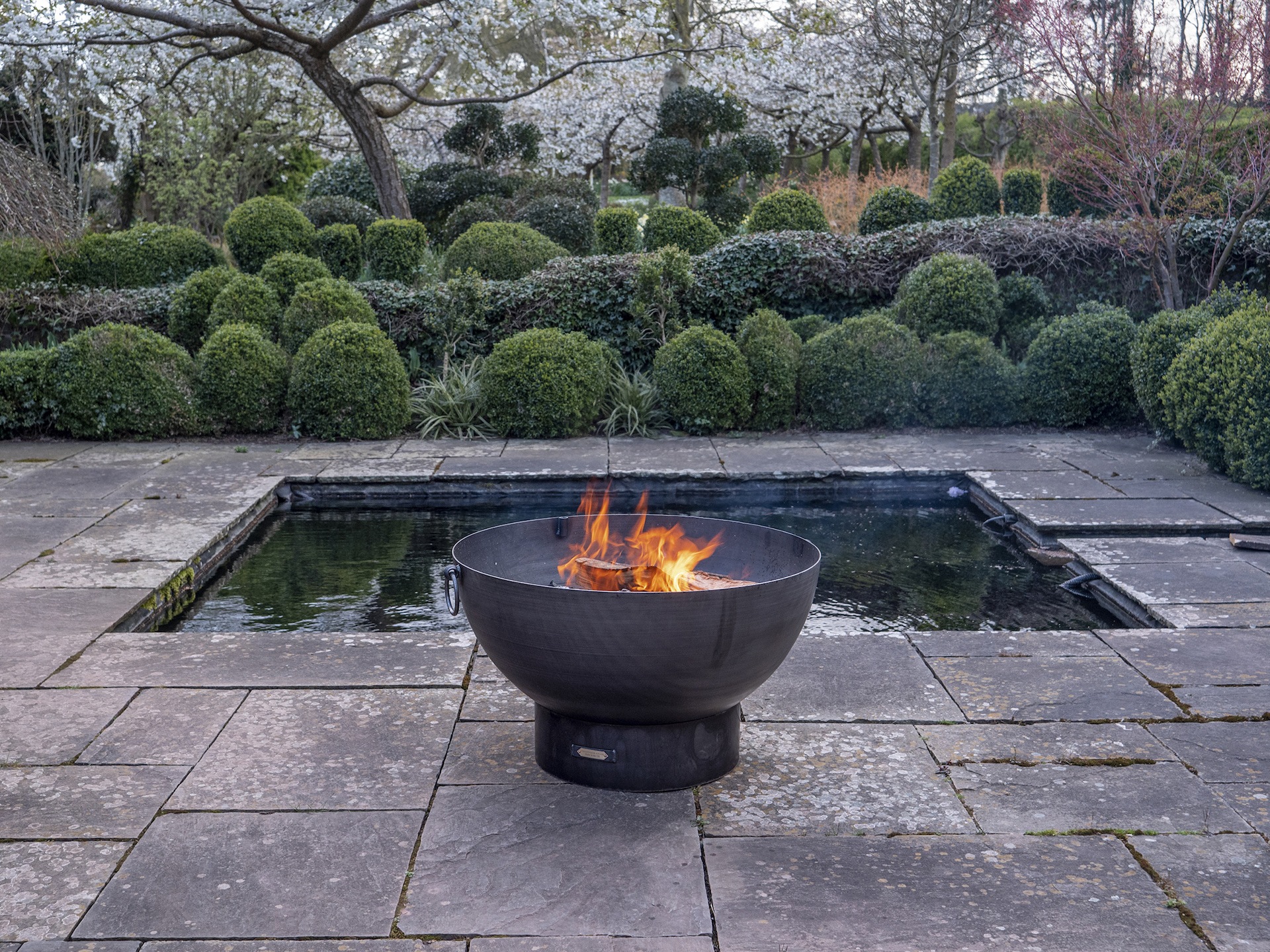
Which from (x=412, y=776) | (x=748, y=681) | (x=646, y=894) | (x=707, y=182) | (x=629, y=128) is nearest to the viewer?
(x=646, y=894)

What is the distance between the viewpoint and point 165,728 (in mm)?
3096

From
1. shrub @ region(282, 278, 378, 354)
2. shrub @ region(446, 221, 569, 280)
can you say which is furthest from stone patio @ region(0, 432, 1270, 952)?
shrub @ region(446, 221, 569, 280)

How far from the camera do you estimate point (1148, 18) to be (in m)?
10.2

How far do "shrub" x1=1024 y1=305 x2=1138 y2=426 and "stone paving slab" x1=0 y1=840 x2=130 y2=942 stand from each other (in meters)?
6.87

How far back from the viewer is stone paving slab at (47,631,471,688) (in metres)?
3.45

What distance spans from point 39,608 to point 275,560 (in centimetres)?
123

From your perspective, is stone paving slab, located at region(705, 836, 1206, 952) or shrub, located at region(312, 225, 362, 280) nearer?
stone paving slab, located at region(705, 836, 1206, 952)

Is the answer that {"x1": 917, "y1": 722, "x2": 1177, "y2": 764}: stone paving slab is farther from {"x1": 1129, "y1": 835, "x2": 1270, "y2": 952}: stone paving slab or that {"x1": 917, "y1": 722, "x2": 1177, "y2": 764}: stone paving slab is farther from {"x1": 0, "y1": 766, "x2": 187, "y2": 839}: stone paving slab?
{"x1": 0, "y1": 766, "x2": 187, "y2": 839}: stone paving slab

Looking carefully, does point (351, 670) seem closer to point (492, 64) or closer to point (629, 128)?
point (492, 64)

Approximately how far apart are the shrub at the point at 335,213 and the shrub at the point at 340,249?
45.0 inches

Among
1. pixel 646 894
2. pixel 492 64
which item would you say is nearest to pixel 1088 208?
pixel 492 64

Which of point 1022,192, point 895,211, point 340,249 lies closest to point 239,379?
point 340,249

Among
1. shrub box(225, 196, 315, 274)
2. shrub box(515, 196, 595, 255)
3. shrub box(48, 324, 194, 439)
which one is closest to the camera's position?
shrub box(48, 324, 194, 439)

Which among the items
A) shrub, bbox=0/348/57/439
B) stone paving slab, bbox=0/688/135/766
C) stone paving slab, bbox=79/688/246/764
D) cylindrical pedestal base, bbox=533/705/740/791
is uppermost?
shrub, bbox=0/348/57/439
